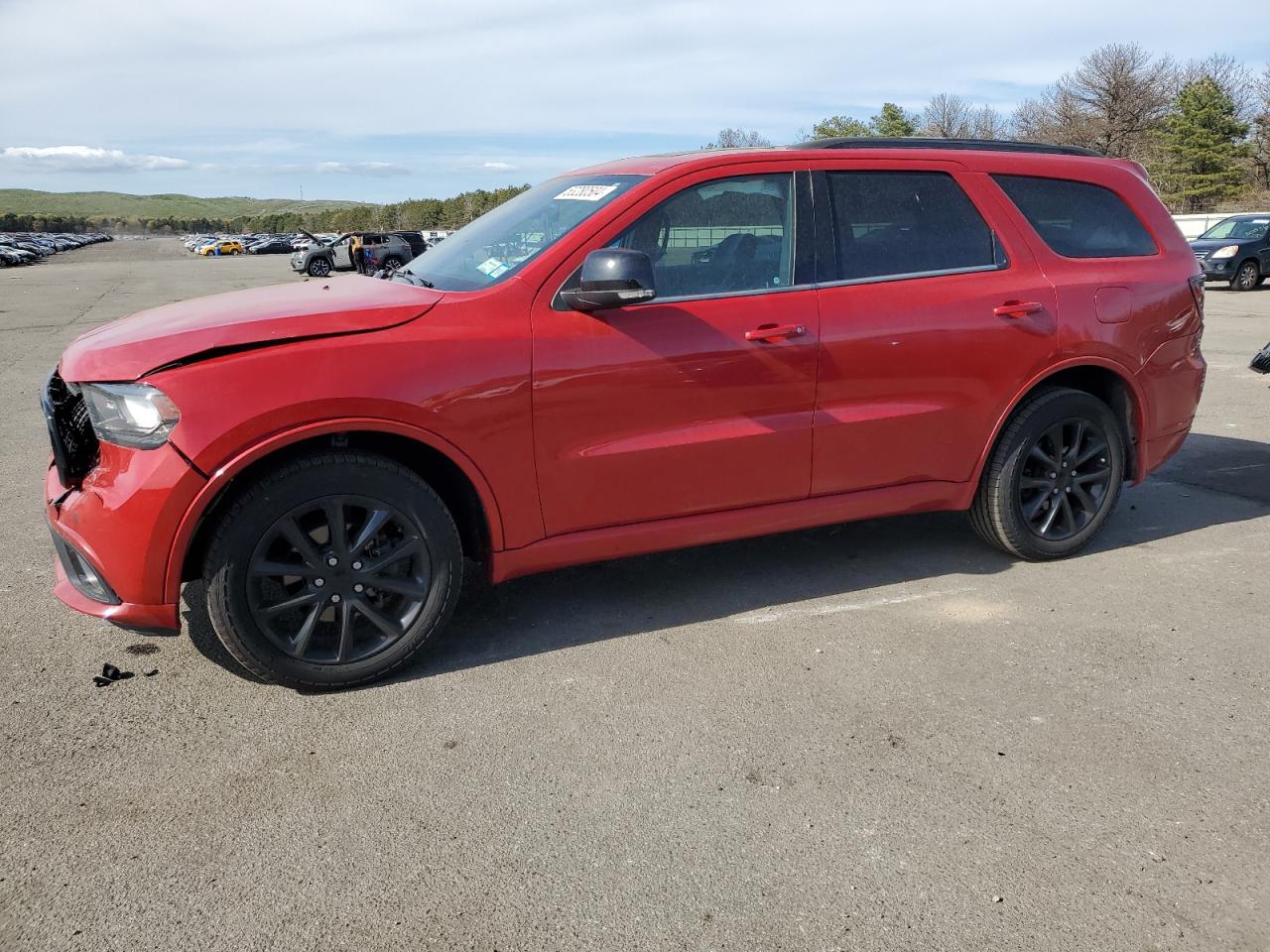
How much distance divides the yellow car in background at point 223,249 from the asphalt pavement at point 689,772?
274 ft

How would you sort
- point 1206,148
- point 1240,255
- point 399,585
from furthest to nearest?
1. point 1206,148
2. point 1240,255
3. point 399,585

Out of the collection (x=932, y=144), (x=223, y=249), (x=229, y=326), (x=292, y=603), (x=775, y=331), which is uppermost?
(x=932, y=144)

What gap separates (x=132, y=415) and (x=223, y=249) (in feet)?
294

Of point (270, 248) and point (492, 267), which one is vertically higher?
point (492, 267)

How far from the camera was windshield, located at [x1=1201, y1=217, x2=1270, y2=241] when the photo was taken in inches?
848

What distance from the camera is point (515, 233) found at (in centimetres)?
409

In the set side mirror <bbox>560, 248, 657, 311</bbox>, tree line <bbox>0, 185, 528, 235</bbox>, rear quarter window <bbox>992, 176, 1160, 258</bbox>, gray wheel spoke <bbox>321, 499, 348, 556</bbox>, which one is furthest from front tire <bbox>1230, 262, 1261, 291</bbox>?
tree line <bbox>0, 185, 528, 235</bbox>

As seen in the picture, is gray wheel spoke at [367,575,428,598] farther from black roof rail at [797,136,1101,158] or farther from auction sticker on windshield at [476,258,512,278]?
black roof rail at [797,136,1101,158]

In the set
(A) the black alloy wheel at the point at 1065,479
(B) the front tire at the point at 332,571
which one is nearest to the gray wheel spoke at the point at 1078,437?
(A) the black alloy wheel at the point at 1065,479

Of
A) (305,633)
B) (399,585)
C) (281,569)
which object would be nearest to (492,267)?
(399,585)

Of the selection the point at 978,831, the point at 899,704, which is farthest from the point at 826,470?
the point at 978,831

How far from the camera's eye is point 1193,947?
2270 millimetres

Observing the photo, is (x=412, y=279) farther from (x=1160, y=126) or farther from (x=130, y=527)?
(x=1160, y=126)

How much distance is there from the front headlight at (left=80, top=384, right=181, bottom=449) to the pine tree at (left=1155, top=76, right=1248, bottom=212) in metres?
54.8
